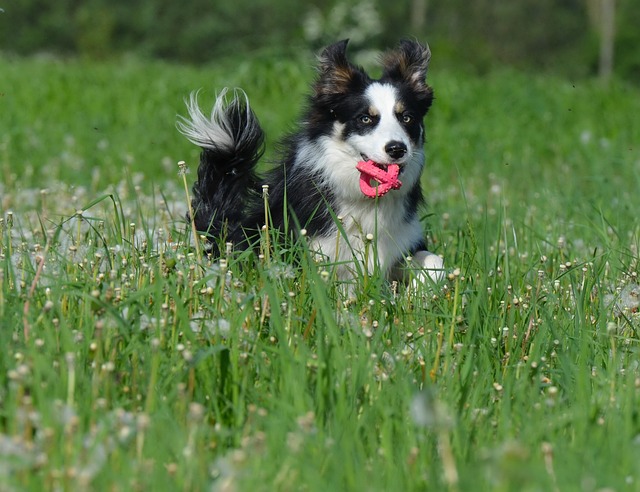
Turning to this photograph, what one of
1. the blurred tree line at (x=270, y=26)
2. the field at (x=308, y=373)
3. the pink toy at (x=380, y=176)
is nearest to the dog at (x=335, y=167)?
the pink toy at (x=380, y=176)

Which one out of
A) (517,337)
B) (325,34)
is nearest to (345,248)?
(517,337)

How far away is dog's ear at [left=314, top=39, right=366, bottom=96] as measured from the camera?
4.63m

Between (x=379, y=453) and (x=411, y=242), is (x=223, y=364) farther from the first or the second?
(x=411, y=242)

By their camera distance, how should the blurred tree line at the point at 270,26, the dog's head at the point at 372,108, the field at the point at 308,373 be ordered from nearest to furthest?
the field at the point at 308,373
the dog's head at the point at 372,108
the blurred tree line at the point at 270,26

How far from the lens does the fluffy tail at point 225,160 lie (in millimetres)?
4555

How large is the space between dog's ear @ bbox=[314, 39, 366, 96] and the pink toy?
1.41ft

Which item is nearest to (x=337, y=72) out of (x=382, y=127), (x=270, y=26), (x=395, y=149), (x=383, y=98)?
(x=383, y=98)

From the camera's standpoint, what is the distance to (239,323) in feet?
9.29

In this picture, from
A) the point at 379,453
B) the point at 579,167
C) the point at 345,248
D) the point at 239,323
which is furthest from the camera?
the point at 579,167

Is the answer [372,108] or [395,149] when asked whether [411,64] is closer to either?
[372,108]

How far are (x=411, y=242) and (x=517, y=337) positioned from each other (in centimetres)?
138

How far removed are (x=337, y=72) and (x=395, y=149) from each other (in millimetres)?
561

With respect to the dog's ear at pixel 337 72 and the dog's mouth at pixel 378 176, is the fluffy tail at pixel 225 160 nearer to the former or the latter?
the dog's ear at pixel 337 72

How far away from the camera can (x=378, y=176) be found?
441 cm
